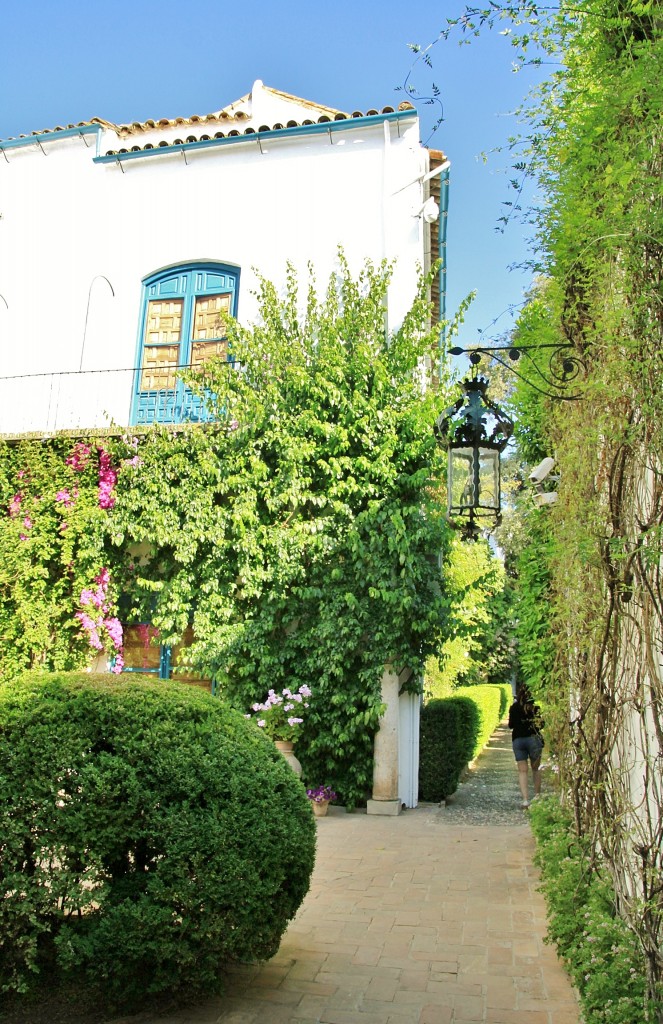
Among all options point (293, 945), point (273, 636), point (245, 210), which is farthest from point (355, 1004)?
point (245, 210)

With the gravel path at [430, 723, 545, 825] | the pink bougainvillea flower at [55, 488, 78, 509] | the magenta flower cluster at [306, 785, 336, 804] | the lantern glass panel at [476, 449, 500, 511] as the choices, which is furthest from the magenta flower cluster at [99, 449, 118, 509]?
the lantern glass panel at [476, 449, 500, 511]

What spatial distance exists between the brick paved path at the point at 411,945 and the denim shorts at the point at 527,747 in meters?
1.87

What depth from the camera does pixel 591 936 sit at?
3803 mm

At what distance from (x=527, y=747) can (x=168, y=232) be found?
8.94 m

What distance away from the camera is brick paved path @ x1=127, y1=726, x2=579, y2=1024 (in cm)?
400

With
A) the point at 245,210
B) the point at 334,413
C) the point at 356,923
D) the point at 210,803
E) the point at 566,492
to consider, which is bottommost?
the point at 356,923

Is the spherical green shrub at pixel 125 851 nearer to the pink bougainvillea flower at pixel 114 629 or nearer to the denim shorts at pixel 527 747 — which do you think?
the pink bougainvillea flower at pixel 114 629

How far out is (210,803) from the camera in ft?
12.8

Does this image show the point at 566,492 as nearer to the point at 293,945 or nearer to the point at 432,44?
the point at 432,44

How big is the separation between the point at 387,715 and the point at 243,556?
102 inches

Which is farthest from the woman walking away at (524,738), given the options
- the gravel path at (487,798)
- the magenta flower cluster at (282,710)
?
the magenta flower cluster at (282,710)

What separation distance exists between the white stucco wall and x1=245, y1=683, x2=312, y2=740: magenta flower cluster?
14.7 feet

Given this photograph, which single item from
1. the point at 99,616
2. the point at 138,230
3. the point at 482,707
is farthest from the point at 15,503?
the point at 482,707

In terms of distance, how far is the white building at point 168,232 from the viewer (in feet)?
36.6
